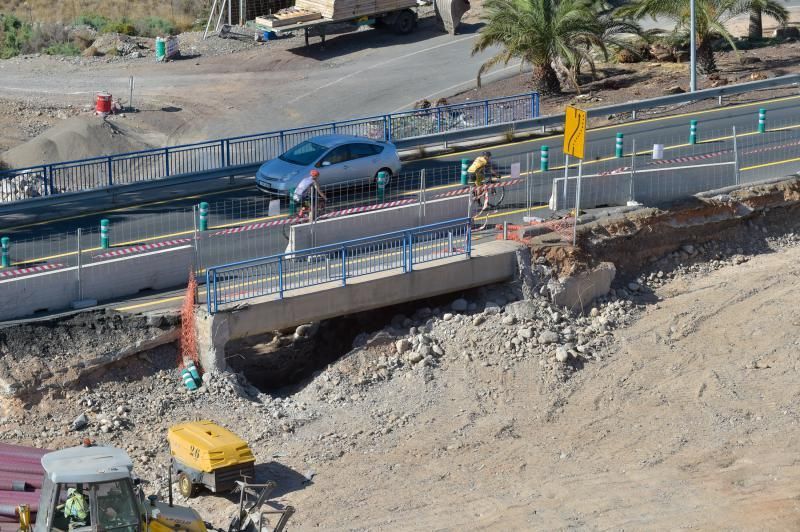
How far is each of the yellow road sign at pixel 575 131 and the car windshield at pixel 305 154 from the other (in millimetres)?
5704

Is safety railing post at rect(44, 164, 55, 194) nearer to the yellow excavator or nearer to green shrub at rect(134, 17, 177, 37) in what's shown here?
the yellow excavator

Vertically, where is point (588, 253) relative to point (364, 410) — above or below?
above

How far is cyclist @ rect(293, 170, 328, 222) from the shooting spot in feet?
82.2

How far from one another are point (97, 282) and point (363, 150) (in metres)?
7.87

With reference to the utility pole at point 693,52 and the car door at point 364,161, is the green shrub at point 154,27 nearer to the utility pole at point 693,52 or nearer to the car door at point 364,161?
the utility pole at point 693,52

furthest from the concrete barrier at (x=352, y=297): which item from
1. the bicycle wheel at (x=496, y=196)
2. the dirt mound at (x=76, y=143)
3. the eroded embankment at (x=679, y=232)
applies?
the dirt mound at (x=76, y=143)

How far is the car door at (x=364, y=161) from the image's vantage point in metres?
27.8

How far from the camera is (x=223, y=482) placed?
714 inches

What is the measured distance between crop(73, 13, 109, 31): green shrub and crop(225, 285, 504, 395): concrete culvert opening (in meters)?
29.3

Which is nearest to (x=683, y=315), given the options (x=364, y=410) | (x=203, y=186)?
(x=364, y=410)

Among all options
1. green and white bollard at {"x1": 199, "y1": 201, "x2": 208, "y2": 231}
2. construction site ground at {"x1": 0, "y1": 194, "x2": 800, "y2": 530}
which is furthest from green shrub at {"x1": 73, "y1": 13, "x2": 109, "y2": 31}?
construction site ground at {"x1": 0, "y1": 194, "x2": 800, "y2": 530}

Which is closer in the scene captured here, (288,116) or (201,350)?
(201,350)

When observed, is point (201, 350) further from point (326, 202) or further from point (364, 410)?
point (326, 202)

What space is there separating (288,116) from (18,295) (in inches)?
785
